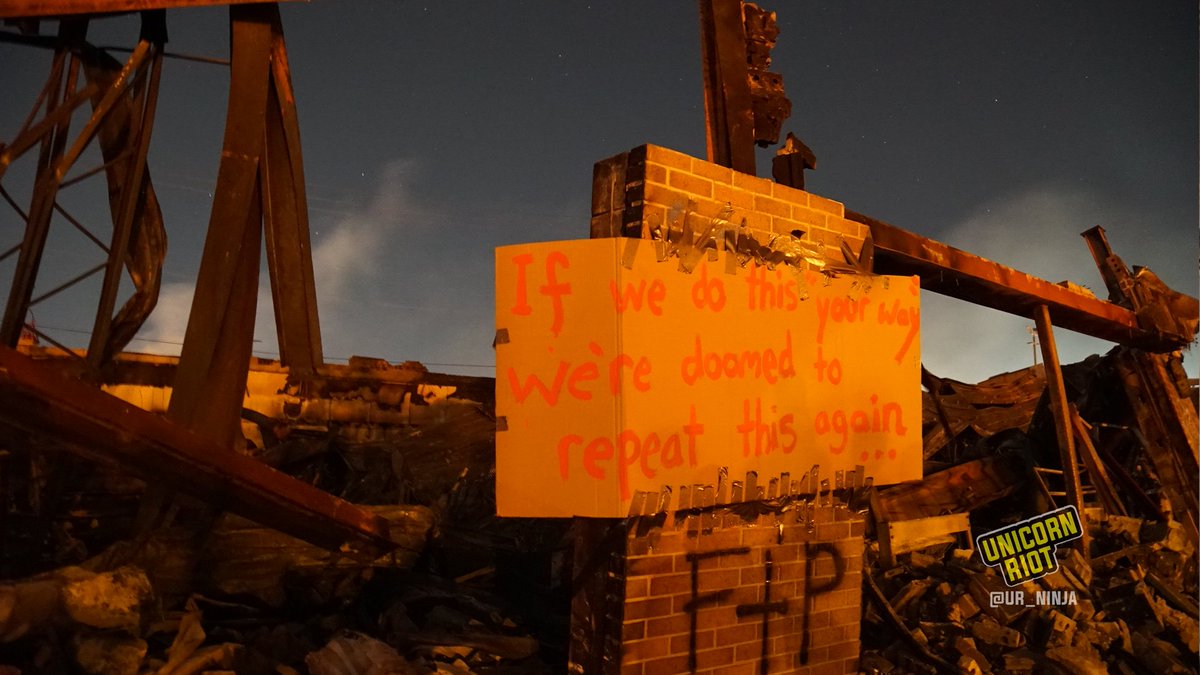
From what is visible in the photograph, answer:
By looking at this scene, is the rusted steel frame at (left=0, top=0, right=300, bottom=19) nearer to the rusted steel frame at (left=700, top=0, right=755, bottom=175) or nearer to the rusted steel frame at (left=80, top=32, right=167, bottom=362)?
the rusted steel frame at (left=80, top=32, right=167, bottom=362)

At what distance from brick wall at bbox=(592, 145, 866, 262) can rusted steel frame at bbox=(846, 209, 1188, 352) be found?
0.55m

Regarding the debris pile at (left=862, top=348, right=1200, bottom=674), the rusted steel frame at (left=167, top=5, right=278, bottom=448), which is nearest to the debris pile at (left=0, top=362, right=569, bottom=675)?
the rusted steel frame at (left=167, top=5, right=278, bottom=448)

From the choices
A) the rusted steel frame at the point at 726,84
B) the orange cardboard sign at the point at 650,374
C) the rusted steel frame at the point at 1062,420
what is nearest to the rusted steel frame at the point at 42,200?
the orange cardboard sign at the point at 650,374

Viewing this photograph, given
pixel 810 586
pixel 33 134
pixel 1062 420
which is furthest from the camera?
pixel 1062 420

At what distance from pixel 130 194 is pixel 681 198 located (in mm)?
3071

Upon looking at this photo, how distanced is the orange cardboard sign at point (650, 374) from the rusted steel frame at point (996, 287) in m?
0.97

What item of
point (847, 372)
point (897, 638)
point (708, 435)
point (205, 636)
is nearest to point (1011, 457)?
point (897, 638)

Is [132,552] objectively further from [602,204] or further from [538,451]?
[602,204]

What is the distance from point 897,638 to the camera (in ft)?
14.6

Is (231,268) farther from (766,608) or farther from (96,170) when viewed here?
(766,608)

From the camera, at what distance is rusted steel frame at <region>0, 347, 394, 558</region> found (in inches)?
114

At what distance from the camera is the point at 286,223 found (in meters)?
4.32

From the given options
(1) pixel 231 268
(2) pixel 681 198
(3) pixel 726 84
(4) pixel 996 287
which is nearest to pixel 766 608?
(2) pixel 681 198

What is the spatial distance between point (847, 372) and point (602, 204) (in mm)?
1409
